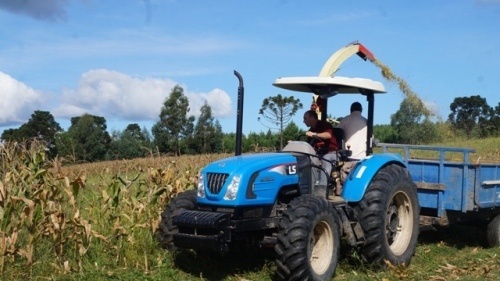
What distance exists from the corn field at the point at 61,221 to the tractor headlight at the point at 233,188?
4.80 feet

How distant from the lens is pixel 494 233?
31.0 ft

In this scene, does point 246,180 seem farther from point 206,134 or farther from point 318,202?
point 206,134

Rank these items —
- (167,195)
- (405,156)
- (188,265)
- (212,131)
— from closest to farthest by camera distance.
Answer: (188,265)
(167,195)
(405,156)
(212,131)

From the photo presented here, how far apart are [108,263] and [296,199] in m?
2.39

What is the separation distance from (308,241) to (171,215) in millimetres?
1688

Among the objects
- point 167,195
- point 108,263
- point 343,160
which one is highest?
point 343,160

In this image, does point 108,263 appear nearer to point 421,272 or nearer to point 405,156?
point 421,272

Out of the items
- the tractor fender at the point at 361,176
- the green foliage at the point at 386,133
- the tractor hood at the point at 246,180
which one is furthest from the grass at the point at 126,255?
the green foliage at the point at 386,133

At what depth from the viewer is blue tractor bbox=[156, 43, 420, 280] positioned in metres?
6.56

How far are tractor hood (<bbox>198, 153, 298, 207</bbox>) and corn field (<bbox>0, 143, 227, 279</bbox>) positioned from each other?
129 cm

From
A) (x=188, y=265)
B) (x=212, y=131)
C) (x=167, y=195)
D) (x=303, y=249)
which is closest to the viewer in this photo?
(x=303, y=249)

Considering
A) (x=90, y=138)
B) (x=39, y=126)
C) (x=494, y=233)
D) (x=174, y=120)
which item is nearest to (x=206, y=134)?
(x=174, y=120)

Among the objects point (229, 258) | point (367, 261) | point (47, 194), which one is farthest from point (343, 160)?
point (47, 194)

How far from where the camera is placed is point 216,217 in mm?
6559
